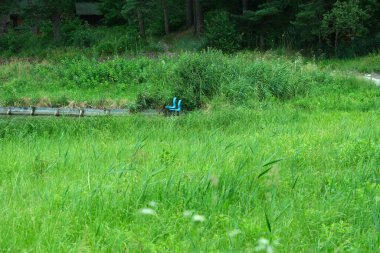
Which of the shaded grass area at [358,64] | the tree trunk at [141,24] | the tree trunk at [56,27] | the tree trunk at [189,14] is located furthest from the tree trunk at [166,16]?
the shaded grass area at [358,64]

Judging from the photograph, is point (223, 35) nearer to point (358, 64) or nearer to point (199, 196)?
point (358, 64)

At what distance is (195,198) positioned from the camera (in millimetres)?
3770

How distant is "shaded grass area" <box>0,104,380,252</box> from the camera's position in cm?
313

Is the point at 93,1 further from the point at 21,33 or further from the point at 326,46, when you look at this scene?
the point at 326,46

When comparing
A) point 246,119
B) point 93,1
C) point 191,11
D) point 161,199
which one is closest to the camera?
point 161,199

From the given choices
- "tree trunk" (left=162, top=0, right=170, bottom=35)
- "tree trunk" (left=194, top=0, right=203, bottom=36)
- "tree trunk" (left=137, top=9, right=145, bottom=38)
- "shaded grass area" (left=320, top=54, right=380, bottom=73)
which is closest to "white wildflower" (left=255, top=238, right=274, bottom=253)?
"shaded grass area" (left=320, top=54, right=380, bottom=73)

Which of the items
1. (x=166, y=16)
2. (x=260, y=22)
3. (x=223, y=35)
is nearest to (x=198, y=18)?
(x=166, y=16)

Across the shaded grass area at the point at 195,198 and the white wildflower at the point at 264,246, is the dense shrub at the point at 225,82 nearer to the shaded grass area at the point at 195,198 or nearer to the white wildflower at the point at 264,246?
the shaded grass area at the point at 195,198

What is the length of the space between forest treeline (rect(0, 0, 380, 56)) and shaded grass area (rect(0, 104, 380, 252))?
18.9 m

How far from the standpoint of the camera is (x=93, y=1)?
44.3 m

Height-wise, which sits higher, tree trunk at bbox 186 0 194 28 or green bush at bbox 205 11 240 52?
tree trunk at bbox 186 0 194 28

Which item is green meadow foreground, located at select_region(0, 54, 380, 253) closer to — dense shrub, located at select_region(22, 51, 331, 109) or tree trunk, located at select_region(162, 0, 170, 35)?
dense shrub, located at select_region(22, 51, 331, 109)

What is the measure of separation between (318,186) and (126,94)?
44.3 feet

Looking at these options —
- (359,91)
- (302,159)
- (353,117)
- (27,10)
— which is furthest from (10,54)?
(302,159)
